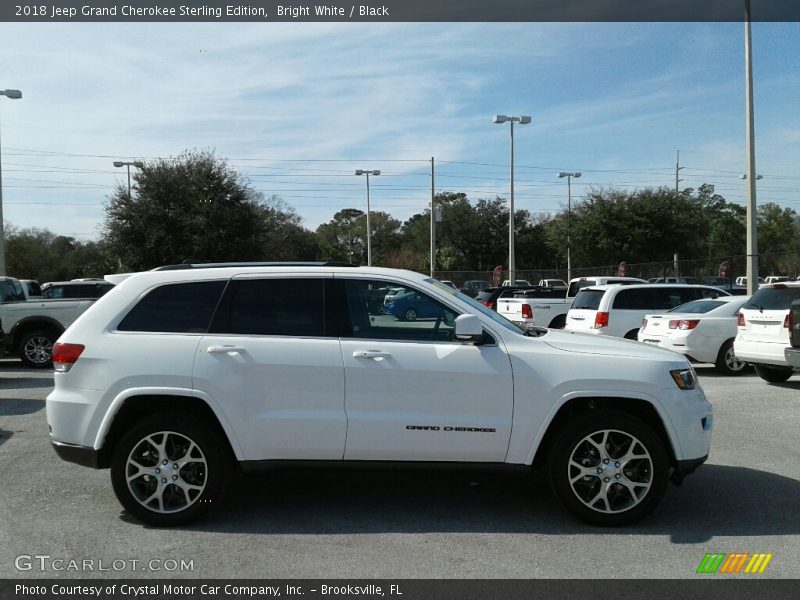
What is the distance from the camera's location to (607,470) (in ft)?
17.0

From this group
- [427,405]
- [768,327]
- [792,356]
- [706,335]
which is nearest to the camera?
[427,405]

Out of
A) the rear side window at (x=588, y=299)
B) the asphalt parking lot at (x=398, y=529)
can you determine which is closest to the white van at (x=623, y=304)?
the rear side window at (x=588, y=299)

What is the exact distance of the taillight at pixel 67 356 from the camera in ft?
17.4

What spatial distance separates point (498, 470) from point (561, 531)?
0.58 meters

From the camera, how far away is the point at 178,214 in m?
37.8

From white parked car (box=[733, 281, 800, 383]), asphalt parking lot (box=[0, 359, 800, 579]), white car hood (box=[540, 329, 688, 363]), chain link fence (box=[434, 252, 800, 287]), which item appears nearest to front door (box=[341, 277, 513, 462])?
asphalt parking lot (box=[0, 359, 800, 579])

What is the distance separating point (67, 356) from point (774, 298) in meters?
9.92

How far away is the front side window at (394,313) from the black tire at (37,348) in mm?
11704

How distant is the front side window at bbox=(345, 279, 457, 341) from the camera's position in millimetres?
5355

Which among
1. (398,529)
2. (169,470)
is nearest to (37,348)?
(169,470)

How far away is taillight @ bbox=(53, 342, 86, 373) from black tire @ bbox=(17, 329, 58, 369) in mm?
10749

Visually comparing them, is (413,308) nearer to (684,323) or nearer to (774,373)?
(774,373)

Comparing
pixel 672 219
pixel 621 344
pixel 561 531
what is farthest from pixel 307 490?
pixel 672 219
